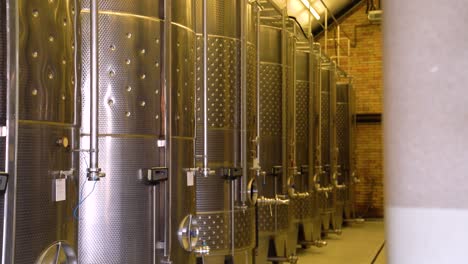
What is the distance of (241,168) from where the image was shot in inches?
212

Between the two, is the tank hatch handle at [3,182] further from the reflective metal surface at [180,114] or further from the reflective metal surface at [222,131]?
the reflective metal surface at [222,131]

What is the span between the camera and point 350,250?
9.48 metres

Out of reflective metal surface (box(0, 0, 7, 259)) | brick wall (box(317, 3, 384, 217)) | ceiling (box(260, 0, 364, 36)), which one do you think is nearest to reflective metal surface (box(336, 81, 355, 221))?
ceiling (box(260, 0, 364, 36))

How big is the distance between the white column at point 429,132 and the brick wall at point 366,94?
1177cm

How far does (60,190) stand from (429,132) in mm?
1573

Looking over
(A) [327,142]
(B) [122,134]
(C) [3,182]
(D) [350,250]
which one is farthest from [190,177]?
(A) [327,142]

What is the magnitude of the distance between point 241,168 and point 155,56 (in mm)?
1768

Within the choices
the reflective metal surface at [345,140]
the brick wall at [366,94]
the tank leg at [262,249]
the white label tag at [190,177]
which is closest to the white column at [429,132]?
the white label tag at [190,177]

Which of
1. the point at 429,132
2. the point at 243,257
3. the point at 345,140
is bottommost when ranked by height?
the point at 243,257

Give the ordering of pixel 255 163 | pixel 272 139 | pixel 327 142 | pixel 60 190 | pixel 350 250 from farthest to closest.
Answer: pixel 327 142, pixel 350 250, pixel 272 139, pixel 255 163, pixel 60 190

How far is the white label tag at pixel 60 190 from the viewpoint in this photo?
2.92 meters

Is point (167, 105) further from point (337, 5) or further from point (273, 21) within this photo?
point (337, 5)

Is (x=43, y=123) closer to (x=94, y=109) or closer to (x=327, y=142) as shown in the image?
(x=94, y=109)

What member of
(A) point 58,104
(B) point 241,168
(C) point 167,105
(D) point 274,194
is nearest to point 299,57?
(D) point 274,194
